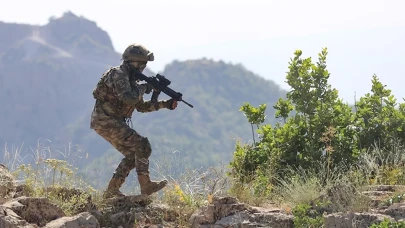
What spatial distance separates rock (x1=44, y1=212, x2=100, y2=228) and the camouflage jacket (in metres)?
1.61

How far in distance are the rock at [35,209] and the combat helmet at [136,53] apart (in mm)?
2116

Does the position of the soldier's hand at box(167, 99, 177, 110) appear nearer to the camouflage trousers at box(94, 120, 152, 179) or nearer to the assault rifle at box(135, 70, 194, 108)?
the assault rifle at box(135, 70, 194, 108)

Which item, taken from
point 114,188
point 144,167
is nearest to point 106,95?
point 144,167

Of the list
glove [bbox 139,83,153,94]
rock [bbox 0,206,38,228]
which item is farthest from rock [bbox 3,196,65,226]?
A: glove [bbox 139,83,153,94]

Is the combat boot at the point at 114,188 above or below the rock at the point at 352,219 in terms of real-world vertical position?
above

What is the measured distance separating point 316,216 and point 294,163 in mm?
2639

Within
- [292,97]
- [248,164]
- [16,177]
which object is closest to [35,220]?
[16,177]

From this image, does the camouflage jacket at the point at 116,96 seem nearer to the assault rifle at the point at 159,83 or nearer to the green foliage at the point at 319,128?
the assault rifle at the point at 159,83

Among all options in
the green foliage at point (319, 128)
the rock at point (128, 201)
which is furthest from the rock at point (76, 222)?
the green foliage at point (319, 128)

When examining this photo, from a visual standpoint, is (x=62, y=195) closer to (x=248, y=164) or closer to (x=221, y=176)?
Result: (x=221, y=176)

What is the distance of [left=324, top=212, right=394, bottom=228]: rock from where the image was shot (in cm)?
637

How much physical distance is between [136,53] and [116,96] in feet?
1.93

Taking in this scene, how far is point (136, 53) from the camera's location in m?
8.34

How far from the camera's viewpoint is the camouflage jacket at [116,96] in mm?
8031
